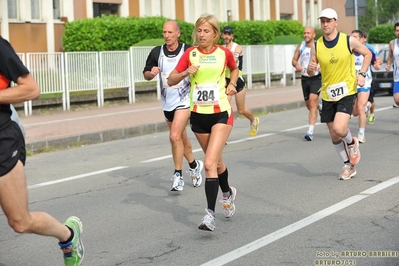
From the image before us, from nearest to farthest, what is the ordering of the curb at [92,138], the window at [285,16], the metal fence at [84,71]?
the curb at [92,138] < the metal fence at [84,71] < the window at [285,16]

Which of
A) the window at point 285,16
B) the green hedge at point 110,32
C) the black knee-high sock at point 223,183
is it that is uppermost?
the window at point 285,16

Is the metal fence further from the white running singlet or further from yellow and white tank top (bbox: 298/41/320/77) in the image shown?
the white running singlet

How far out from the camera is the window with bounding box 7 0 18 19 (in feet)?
89.8

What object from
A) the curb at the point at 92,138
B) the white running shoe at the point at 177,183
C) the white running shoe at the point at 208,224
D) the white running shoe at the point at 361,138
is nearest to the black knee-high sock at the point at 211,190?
the white running shoe at the point at 208,224

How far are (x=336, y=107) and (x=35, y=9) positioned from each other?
66.3 feet

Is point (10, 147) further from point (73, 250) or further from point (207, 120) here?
point (207, 120)

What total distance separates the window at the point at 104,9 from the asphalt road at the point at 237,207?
62.4ft

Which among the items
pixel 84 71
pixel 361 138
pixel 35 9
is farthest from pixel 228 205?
pixel 35 9

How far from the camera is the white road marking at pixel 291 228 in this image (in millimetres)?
6445

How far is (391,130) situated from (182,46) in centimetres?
711

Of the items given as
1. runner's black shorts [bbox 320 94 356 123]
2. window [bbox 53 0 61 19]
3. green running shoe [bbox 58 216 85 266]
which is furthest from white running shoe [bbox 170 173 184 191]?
window [bbox 53 0 61 19]

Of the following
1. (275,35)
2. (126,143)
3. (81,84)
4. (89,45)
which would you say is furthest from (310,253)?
(275,35)

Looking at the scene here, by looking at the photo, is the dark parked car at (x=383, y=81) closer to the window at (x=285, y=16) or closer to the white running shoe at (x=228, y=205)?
the white running shoe at (x=228, y=205)

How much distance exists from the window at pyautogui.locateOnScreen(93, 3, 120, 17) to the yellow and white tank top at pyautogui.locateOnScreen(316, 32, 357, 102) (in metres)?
23.6
